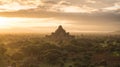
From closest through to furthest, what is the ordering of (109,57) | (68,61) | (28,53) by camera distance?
(68,61), (109,57), (28,53)

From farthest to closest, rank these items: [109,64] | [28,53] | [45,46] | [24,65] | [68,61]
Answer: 1. [45,46]
2. [28,53]
3. [68,61]
4. [109,64]
5. [24,65]

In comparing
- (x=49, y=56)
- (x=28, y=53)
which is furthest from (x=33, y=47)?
(x=49, y=56)

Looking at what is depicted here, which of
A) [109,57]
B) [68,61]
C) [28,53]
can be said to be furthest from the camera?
[28,53]

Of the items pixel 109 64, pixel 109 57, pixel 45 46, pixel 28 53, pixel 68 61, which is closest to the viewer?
pixel 109 64

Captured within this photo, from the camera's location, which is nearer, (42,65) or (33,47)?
(42,65)

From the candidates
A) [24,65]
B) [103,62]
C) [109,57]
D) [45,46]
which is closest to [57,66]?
[24,65]

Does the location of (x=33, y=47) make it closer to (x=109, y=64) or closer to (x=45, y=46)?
(x=45, y=46)

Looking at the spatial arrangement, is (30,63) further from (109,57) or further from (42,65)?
(109,57)

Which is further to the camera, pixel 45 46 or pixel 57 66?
pixel 45 46
